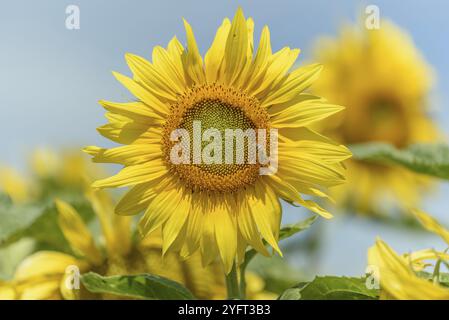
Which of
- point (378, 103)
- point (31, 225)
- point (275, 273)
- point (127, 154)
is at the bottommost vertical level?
point (275, 273)

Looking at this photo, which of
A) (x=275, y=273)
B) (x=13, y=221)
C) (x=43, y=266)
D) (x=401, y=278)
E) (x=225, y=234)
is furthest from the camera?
(x=275, y=273)

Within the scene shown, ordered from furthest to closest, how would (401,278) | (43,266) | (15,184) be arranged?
(15,184), (43,266), (401,278)

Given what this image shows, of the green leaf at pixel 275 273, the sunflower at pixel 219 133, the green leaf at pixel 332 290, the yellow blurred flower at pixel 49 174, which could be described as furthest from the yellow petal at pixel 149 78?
the yellow blurred flower at pixel 49 174

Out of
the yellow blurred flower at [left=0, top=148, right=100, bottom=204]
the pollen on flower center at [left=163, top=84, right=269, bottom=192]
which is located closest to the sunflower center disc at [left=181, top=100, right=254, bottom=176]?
the pollen on flower center at [left=163, top=84, right=269, bottom=192]

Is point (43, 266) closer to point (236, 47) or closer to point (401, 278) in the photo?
point (236, 47)

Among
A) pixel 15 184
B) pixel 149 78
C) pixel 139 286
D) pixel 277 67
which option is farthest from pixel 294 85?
pixel 15 184

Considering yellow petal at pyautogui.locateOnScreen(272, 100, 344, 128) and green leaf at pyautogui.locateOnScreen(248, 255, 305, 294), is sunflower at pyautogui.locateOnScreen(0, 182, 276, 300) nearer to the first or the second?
green leaf at pyautogui.locateOnScreen(248, 255, 305, 294)

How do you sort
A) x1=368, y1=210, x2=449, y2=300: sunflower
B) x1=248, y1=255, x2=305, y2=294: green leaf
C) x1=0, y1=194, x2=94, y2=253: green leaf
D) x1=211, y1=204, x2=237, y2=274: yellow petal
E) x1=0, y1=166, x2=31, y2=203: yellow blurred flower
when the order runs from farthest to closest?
x1=0, y1=166, x2=31, y2=203: yellow blurred flower → x1=248, y1=255, x2=305, y2=294: green leaf → x1=0, y1=194, x2=94, y2=253: green leaf → x1=211, y1=204, x2=237, y2=274: yellow petal → x1=368, y1=210, x2=449, y2=300: sunflower
